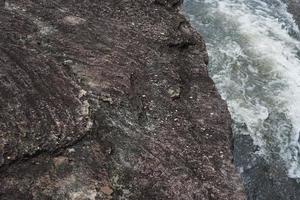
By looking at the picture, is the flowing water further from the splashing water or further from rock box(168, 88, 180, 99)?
rock box(168, 88, 180, 99)

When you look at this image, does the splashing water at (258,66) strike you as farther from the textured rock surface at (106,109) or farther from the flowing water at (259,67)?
the textured rock surface at (106,109)

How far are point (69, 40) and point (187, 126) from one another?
1.84 meters

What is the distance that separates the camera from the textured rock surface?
522cm

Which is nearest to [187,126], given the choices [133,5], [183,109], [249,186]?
[183,109]

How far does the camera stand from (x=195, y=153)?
19.0ft

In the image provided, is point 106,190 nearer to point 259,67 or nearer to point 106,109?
point 106,109

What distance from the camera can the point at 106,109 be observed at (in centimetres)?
587

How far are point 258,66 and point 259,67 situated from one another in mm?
36

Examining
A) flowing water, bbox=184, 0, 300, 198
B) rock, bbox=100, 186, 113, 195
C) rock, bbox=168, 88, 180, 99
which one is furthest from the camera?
flowing water, bbox=184, 0, 300, 198

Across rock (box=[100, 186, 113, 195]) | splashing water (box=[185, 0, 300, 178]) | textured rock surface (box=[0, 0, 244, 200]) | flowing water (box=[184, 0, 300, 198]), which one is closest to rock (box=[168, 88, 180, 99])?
textured rock surface (box=[0, 0, 244, 200])

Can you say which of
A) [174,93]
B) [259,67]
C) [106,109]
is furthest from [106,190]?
[259,67]

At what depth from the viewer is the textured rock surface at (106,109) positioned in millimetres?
5219

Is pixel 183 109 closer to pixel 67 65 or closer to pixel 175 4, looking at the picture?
pixel 67 65

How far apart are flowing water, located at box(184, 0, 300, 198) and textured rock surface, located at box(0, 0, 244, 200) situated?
3048 millimetres
